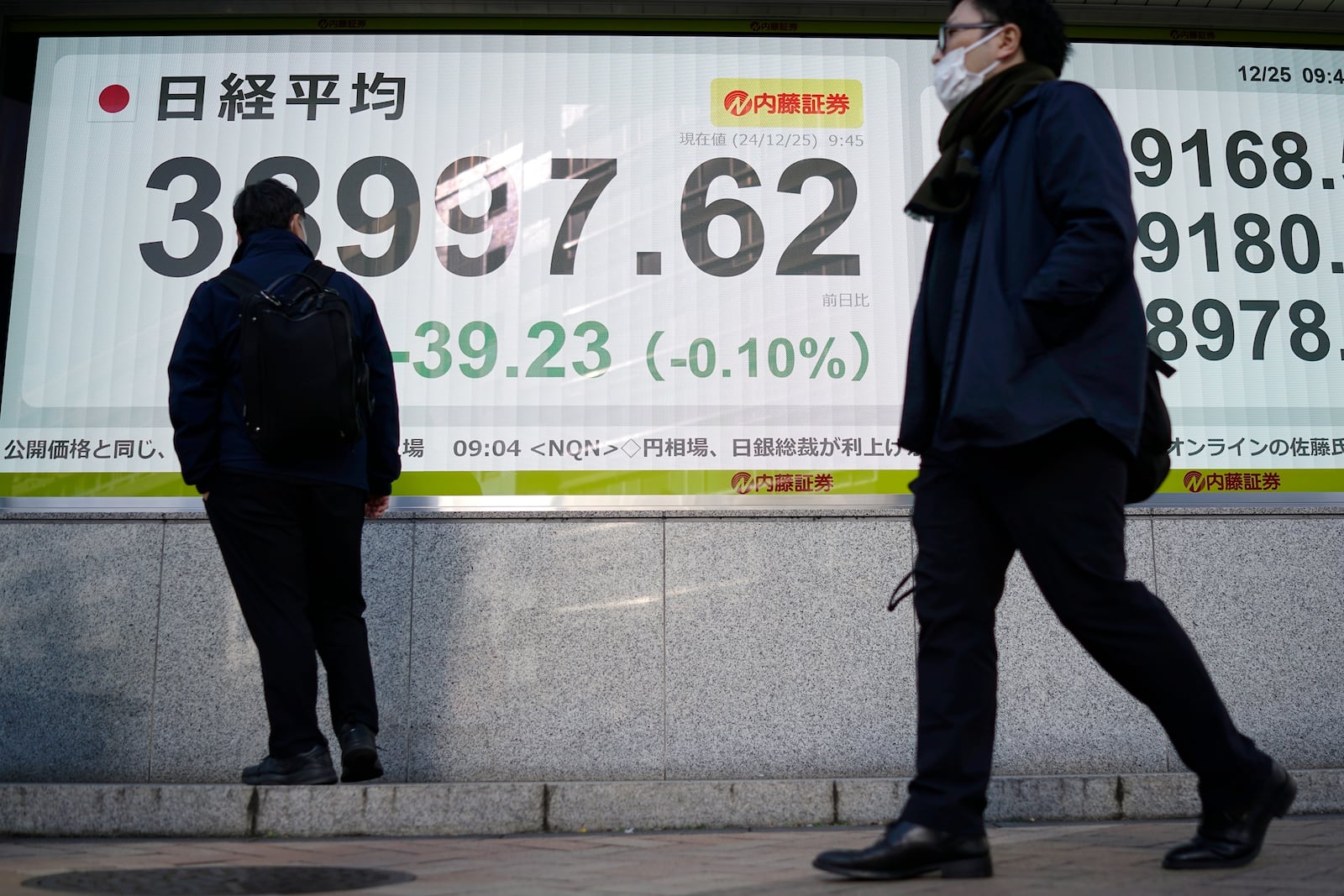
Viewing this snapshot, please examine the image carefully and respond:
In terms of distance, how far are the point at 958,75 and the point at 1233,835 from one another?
1.86 m

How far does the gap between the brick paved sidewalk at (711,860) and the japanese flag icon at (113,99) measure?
129 inches

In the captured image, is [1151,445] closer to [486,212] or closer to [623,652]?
[623,652]

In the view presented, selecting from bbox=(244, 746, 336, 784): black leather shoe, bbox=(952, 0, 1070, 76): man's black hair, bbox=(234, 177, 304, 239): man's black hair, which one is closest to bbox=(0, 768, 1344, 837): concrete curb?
bbox=(244, 746, 336, 784): black leather shoe

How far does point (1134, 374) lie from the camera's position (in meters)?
2.77

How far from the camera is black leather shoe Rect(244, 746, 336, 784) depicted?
4039mm

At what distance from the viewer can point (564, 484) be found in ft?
18.2

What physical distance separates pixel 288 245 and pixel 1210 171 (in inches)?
165

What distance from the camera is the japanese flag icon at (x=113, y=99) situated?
589 centimetres

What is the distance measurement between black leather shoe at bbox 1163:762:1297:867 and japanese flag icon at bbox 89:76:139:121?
530 cm

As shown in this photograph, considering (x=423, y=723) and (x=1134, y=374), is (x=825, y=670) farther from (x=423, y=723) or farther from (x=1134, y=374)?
(x=1134, y=374)

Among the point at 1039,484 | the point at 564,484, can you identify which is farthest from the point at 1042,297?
the point at 564,484

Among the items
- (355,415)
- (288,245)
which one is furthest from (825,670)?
(288,245)

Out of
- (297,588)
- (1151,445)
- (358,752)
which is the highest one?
(1151,445)

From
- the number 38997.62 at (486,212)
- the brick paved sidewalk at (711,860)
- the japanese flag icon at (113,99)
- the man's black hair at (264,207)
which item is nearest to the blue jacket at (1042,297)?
the brick paved sidewalk at (711,860)
